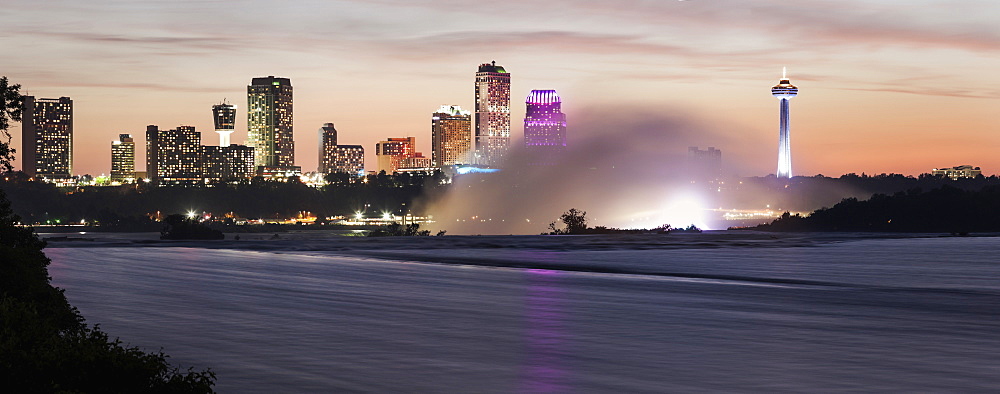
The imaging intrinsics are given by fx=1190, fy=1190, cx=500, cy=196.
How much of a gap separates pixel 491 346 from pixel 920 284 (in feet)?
117

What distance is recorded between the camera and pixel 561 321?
145ft

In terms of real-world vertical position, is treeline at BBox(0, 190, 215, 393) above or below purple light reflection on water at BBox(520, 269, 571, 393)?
above

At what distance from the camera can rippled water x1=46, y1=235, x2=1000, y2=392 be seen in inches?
1185

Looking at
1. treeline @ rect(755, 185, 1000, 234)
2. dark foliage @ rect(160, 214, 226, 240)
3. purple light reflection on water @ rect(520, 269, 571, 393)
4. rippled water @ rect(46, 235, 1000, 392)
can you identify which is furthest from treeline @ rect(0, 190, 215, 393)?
treeline @ rect(755, 185, 1000, 234)

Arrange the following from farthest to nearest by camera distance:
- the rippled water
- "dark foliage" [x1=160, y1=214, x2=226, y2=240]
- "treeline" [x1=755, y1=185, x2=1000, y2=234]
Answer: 1. "treeline" [x1=755, y1=185, x2=1000, y2=234]
2. "dark foliage" [x1=160, y1=214, x2=226, y2=240]
3. the rippled water

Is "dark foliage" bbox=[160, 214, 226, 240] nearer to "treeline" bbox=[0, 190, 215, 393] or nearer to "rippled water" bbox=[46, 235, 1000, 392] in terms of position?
"rippled water" bbox=[46, 235, 1000, 392]

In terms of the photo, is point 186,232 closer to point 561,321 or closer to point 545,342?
point 561,321

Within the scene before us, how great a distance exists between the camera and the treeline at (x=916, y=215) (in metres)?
176

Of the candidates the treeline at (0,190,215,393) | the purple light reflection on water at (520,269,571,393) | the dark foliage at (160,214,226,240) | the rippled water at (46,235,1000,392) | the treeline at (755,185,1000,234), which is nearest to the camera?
the treeline at (0,190,215,393)

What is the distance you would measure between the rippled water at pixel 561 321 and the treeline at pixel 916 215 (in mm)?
91735

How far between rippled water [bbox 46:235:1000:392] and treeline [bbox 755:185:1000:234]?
91735 millimetres

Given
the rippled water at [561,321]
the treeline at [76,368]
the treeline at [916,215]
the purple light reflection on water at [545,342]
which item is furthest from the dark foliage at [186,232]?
the treeline at [76,368]

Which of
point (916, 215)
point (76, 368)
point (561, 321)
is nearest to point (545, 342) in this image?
point (561, 321)

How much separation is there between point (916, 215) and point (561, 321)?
147084 millimetres
